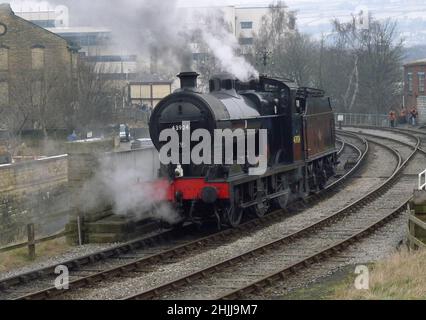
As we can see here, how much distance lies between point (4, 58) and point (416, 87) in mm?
28369

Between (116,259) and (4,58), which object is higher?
(4,58)

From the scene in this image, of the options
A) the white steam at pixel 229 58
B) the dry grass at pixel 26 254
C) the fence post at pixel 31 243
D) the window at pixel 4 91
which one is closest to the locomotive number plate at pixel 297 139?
the white steam at pixel 229 58

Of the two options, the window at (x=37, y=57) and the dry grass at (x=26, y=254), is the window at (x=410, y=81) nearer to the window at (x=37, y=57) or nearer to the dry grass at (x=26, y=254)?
the window at (x=37, y=57)

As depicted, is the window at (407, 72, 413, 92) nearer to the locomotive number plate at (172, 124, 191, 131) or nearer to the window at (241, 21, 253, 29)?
the window at (241, 21, 253, 29)

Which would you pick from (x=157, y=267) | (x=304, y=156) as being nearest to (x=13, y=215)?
(x=304, y=156)

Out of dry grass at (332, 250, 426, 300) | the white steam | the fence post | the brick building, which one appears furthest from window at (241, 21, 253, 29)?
dry grass at (332, 250, 426, 300)

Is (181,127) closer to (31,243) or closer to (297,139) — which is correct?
(31,243)

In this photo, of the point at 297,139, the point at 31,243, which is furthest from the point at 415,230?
the point at 31,243

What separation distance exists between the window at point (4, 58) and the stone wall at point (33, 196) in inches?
606

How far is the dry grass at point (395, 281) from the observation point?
932 cm

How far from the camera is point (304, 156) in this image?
18.6 metres

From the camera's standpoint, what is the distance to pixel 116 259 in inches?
520

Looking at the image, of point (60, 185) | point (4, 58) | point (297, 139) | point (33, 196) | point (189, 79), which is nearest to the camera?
point (189, 79)

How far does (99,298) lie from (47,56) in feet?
109
